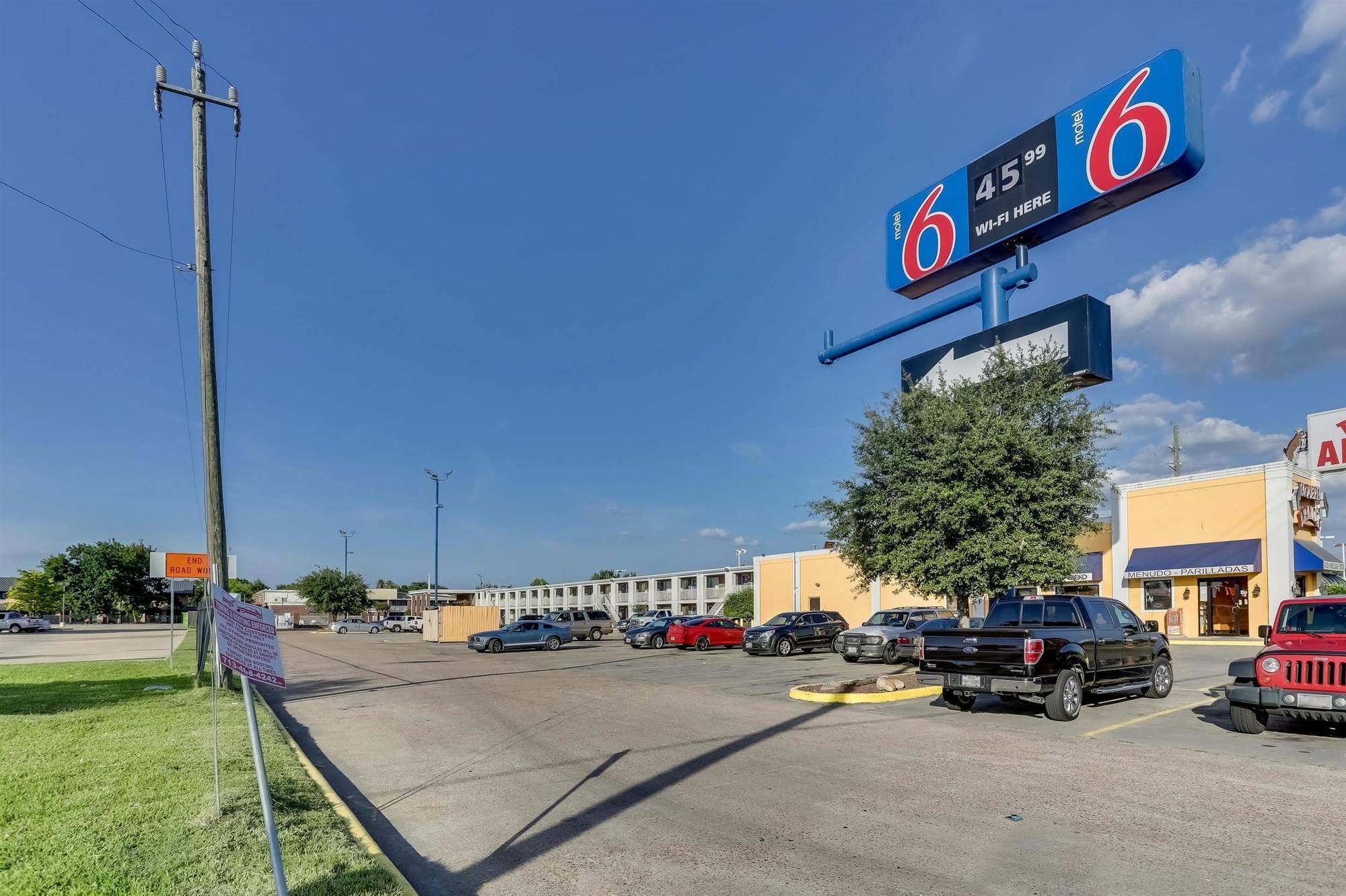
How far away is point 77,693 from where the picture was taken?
1563cm

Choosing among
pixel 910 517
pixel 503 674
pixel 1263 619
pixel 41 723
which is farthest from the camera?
pixel 1263 619

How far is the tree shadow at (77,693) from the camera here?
13.4 metres

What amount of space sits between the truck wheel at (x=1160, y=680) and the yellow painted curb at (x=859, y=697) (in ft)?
12.2

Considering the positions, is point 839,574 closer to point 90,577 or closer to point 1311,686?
point 1311,686

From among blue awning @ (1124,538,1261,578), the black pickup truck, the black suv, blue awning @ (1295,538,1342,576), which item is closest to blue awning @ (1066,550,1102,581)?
blue awning @ (1124,538,1261,578)

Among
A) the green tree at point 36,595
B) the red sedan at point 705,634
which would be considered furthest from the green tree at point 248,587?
the red sedan at point 705,634

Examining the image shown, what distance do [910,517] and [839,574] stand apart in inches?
1044

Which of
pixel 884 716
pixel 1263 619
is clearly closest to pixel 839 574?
pixel 1263 619

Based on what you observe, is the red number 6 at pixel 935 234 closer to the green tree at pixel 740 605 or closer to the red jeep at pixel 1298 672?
the red jeep at pixel 1298 672

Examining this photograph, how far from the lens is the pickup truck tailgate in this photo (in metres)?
11.9

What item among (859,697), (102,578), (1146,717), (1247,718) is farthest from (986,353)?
(102,578)

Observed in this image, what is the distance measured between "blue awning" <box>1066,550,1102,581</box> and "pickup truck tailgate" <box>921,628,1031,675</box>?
23760mm

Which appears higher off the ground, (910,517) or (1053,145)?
(1053,145)

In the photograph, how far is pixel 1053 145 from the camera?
25.3 meters
